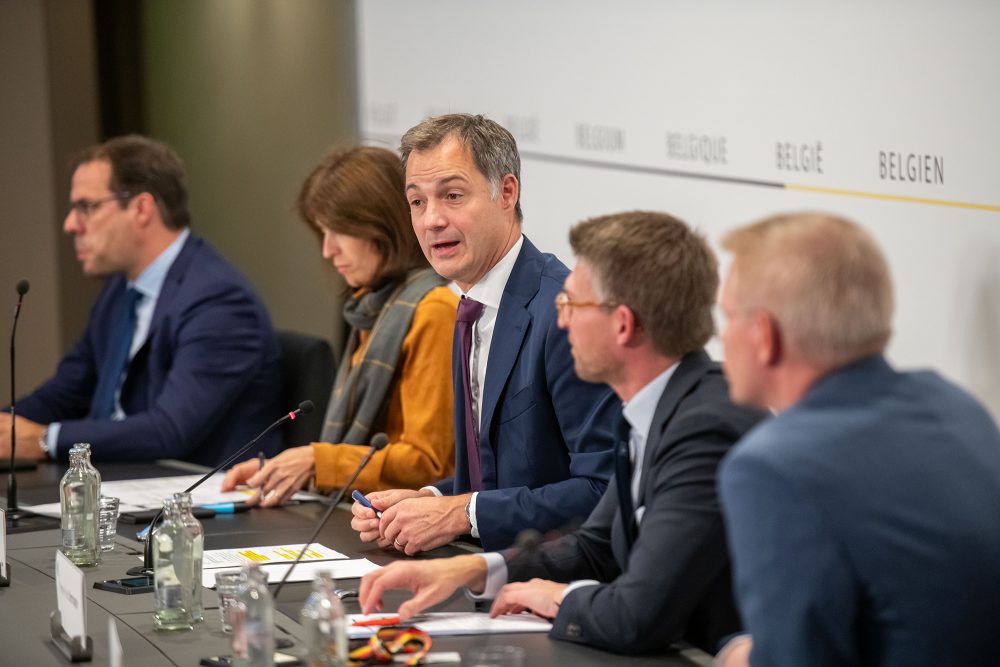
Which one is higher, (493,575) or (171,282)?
(171,282)

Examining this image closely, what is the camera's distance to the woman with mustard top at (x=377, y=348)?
9.77 ft

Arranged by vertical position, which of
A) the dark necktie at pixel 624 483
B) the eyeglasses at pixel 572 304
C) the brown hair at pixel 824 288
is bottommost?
the dark necktie at pixel 624 483

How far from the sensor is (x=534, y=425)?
8.23ft

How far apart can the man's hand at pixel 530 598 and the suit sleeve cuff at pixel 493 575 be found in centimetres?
6

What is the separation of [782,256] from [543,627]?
0.73m

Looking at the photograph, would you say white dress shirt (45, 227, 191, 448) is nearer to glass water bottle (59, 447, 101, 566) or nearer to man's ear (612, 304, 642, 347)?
glass water bottle (59, 447, 101, 566)

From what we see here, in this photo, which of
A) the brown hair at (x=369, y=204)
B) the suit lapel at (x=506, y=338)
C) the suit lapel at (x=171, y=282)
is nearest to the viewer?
the suit lapel at (x=506, y=338)

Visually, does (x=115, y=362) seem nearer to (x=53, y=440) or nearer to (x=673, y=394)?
(x=53, y=440)

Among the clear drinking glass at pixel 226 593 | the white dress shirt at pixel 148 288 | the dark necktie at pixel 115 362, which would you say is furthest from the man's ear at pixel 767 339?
the dark necktie at pixel 115 362

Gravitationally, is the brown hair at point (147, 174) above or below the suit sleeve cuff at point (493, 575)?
above

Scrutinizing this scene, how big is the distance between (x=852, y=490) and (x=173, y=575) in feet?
3.61

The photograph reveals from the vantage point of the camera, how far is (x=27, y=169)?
6.06m

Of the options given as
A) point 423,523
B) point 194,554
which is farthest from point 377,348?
point 194,554

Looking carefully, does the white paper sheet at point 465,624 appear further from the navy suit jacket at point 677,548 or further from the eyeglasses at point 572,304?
the eyeglasses at point 572,304
